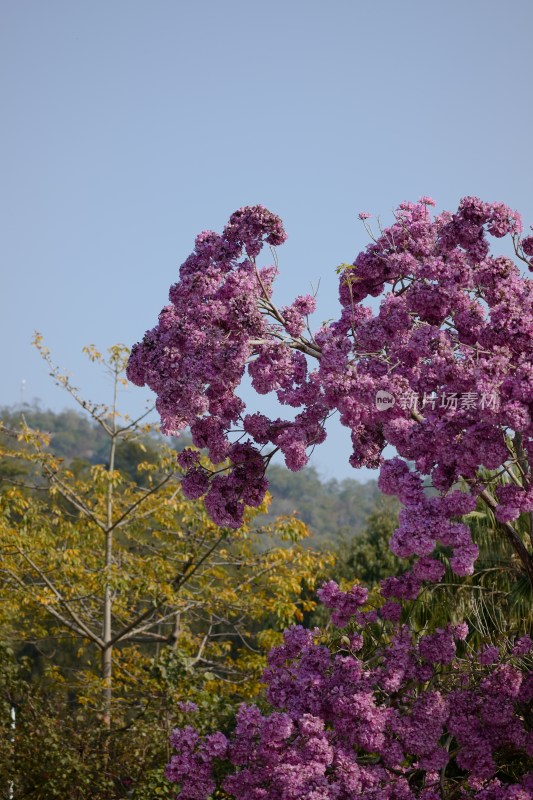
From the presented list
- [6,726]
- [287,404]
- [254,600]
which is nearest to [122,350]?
[254,600]

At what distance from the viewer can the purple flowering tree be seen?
5.56m

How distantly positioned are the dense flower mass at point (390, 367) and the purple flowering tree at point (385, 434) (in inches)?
0.4

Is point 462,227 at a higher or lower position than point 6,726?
higher

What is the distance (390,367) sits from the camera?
20.0 feet

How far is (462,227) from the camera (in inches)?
257

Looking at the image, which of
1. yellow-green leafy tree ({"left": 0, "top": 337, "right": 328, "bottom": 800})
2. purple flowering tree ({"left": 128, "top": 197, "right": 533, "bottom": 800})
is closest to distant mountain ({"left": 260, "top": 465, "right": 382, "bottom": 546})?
yellow-green leafy tree ({"left": 0, "top": 337, "right": 328, "bottom": 800})

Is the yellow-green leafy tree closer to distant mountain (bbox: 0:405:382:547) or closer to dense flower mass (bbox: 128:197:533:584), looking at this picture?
dense flower mass (bbox: 128:197:533:584)

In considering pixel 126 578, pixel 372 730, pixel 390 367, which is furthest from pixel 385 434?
pixel 126 578

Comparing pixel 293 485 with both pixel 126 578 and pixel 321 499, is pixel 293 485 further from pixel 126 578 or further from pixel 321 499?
pixel 126 578

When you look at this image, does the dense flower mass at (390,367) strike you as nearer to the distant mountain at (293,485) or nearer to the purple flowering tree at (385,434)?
the purple flowering tree at (385,434)

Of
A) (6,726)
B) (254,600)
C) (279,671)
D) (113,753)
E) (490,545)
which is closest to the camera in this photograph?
(279,671)

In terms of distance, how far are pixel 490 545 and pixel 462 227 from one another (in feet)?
19.6

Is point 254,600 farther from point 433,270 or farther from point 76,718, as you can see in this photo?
point 433,270

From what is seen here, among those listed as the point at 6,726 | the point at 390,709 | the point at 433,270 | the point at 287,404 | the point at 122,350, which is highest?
the point at 122,350
